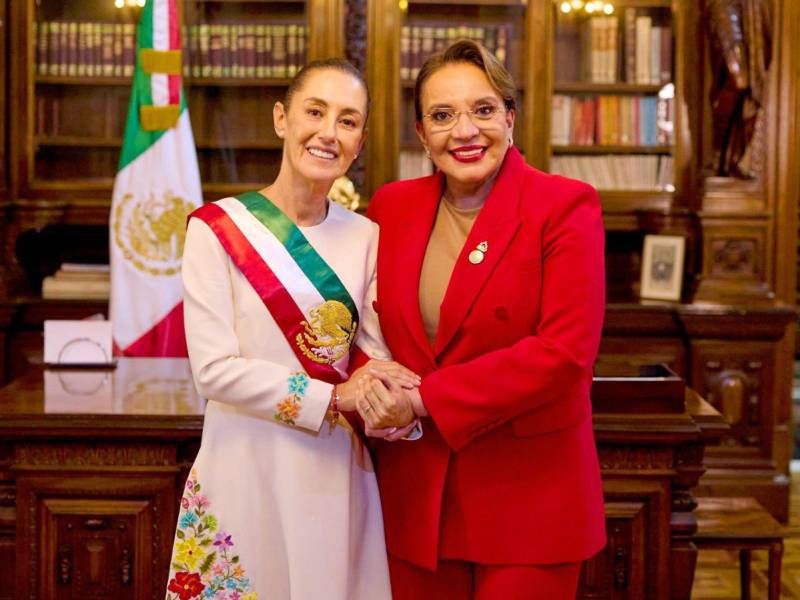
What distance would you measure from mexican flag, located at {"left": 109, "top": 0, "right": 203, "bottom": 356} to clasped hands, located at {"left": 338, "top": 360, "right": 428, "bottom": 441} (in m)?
2.78

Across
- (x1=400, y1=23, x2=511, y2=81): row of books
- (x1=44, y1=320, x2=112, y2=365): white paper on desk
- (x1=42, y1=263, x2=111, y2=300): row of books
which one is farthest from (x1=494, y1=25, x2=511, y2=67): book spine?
(x1=44, y1=320, x2=112, y2=365): white paper on desk

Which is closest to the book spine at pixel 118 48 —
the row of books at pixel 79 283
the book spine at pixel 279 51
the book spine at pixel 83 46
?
the book spine at pixel 83 46

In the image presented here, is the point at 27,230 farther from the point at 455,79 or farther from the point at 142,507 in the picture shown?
the point at 455,79

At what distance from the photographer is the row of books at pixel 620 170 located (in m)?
5.09

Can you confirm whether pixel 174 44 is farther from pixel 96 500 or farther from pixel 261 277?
pixel 261 277

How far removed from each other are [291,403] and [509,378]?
336 mm

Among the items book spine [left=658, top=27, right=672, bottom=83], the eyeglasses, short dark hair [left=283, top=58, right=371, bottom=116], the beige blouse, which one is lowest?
the beige blouse

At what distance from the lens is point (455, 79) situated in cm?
186

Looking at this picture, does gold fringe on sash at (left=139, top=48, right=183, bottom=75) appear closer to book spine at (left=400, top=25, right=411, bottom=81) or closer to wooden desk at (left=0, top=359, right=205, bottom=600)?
book spine at (left=400, top=25, right=411, bottom=81)

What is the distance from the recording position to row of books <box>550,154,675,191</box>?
5.09 metres

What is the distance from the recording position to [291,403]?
5.89 ft

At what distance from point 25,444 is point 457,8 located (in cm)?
315

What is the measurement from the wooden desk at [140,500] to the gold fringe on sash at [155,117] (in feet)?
7.03

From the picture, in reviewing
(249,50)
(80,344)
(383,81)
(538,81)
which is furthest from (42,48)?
(80,344)
